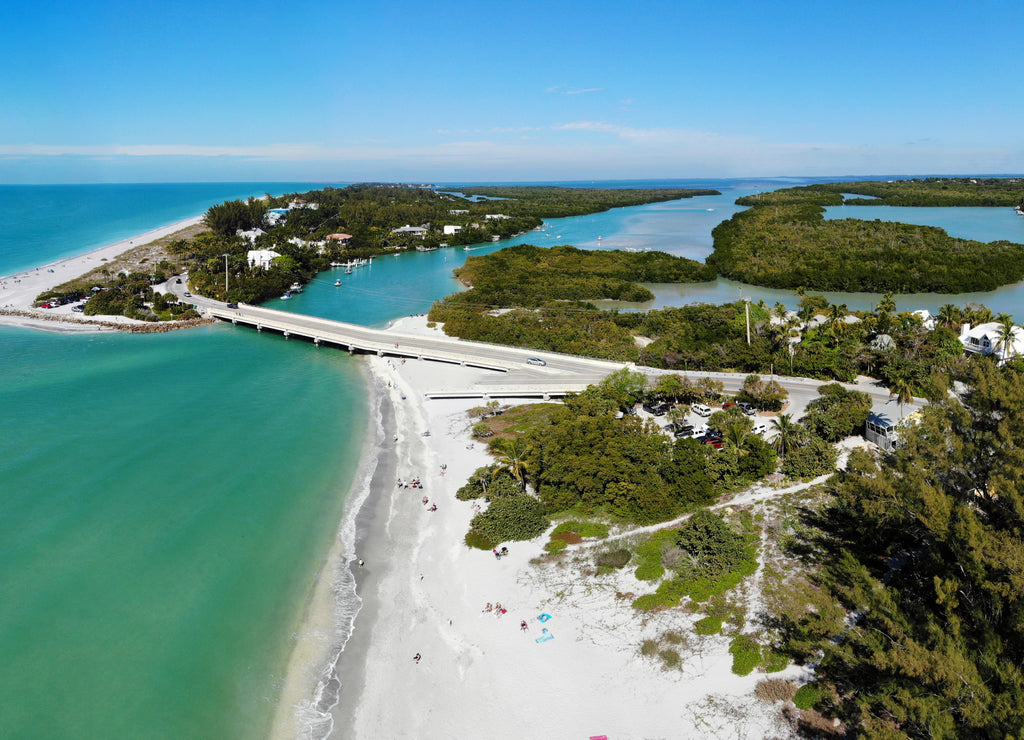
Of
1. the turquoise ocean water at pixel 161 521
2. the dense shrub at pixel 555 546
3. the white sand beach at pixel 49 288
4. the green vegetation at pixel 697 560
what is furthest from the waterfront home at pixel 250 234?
the green vegetation at pixel 697 560

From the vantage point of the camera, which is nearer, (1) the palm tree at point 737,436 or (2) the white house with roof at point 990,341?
(1) the palm tree at point 737,436

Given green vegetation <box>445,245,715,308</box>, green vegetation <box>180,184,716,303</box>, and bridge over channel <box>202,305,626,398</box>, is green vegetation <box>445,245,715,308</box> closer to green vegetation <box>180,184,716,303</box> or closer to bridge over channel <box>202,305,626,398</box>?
bridge over channel <box>202,305,626,398</box>

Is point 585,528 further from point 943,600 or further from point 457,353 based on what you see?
point 457,353

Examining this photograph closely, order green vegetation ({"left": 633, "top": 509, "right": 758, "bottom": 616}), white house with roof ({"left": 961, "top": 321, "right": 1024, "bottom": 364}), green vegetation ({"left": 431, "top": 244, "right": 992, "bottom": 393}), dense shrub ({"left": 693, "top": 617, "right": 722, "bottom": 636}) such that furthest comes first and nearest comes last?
white house with roof ({"left": 961, "top": 321, "right": 1024, "bottom": 364}) → green vegetation ({"left": 431, "top": 244, "right": 992, "bottom": 393}) → green vegetation ({"left": 633, "top": 509, "right": 758, "bottom": 616}) → dense shrub ({"left": 693, "top": 617, "right": 722, "bottom": 636})

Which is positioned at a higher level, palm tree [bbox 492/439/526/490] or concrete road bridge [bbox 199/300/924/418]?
concrete road bridge [bbox 199/300/924/418]

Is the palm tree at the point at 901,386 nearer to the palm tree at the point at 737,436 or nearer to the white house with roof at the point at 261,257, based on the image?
the palm tree at the point at 737,436

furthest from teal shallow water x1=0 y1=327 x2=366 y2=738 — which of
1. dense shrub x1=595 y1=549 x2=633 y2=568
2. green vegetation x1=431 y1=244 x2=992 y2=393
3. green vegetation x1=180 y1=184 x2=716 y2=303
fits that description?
green vegetation x1=180 y1=184 x2=716 y2=303
